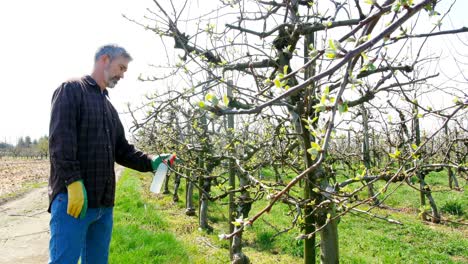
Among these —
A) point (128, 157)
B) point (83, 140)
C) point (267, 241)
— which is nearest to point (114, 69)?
point (83, 140)

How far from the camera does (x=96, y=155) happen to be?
2.86 m

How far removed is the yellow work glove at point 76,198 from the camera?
250 cm

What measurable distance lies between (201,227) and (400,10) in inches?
302

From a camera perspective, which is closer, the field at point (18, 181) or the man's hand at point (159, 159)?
Answer: the man's hand at point (159, 159)

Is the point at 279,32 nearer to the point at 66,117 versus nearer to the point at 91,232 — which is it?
the point at 66,117

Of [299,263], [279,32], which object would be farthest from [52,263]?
[299,263]

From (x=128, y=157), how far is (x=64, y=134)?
3.20 feet

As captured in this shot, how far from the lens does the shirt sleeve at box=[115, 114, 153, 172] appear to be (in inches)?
137

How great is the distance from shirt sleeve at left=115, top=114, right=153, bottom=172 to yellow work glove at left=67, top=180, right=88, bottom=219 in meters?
0.92

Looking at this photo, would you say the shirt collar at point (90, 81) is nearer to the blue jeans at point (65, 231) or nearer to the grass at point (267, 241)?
the blue jeans at point (65, 231)

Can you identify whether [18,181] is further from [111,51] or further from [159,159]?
[111,51]

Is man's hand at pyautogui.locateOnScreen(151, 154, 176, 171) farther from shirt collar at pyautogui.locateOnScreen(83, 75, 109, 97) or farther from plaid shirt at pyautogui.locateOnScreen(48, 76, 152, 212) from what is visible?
shirt collar at pyautogui.locateOnScreen(83, 75, 109, 97)

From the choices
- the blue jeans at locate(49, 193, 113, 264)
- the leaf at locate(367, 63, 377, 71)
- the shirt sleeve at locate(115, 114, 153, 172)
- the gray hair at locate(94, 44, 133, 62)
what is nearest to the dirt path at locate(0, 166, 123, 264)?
the shirt sleeve at locate(115, 114, 153, 172)

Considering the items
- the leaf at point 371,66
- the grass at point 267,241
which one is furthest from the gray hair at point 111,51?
the grass at point 267,241
